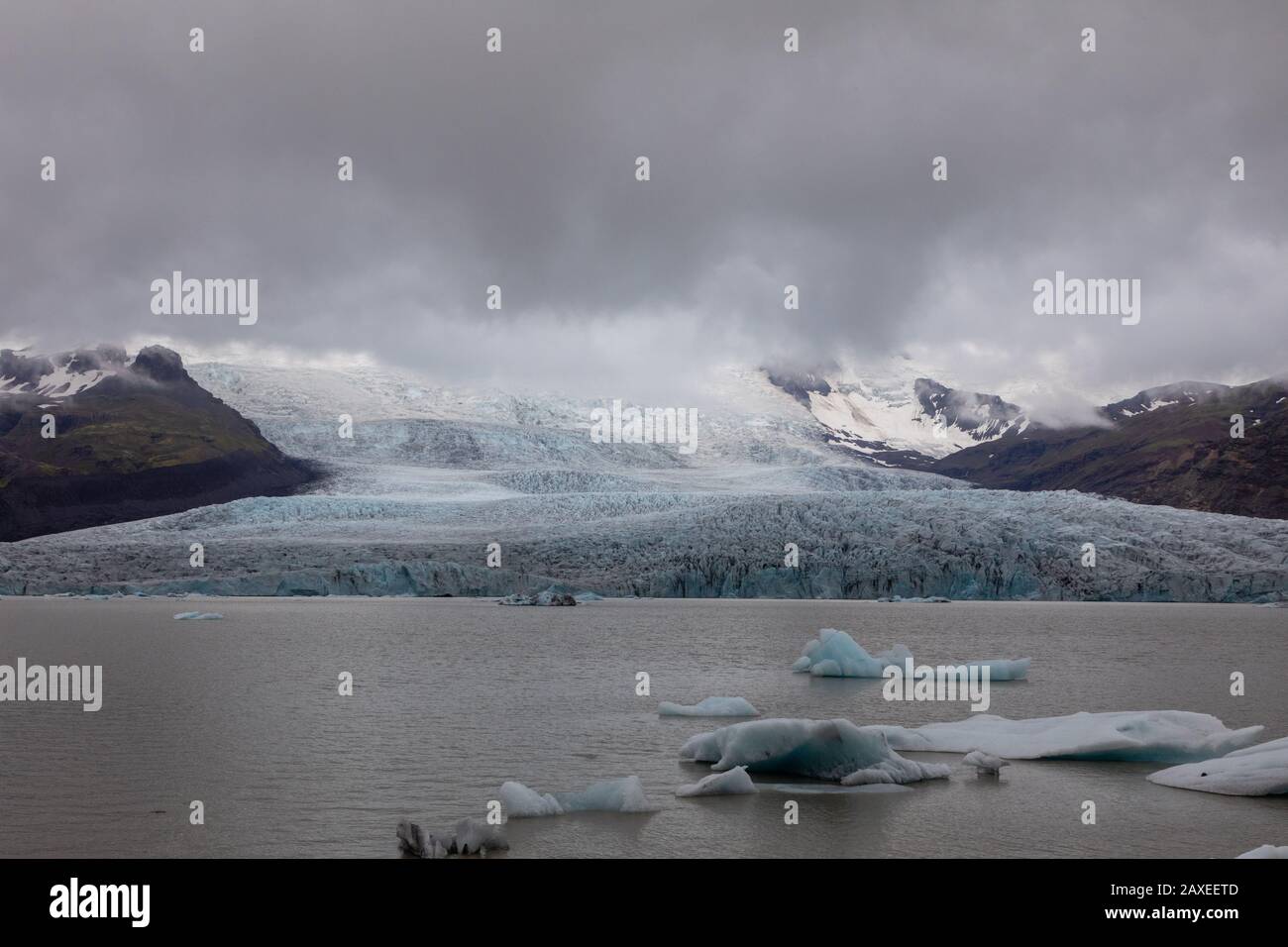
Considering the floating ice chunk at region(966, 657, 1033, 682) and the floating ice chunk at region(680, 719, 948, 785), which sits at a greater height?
the floating ice chunk at region(680, 719, 948, 785)

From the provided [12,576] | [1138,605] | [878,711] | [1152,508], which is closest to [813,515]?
[1152,508]

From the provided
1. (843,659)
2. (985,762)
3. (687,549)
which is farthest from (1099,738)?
(687,549)

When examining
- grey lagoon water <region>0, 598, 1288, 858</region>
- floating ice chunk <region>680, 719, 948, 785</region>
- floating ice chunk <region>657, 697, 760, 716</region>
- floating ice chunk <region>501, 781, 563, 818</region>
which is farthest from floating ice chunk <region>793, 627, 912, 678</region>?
floating ice chunk <region>501, 781, 563, 818</region>

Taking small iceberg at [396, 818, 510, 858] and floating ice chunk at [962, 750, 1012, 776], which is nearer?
small iceberg at [396, 818, 510, 858]

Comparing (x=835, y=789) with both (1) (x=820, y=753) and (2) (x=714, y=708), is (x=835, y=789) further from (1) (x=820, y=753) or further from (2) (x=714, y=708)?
(2) (x=714, y=708)

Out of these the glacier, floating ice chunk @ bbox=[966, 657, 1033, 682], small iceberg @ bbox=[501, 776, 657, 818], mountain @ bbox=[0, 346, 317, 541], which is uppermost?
mountain @ bbox=[0, 346, 317, 541]

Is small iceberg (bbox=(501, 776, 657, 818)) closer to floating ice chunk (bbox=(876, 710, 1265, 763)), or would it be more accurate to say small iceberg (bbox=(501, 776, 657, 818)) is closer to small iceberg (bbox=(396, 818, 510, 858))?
small iceberg (bbox=(396, 818, 510, 858))

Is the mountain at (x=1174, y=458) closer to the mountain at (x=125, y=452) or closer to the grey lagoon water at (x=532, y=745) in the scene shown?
the grey lagoon water at (x=532, y=745)

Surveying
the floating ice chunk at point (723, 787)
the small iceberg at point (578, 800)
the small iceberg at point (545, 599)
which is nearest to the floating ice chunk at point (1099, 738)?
the floating ice chunk at point (723, 787)
